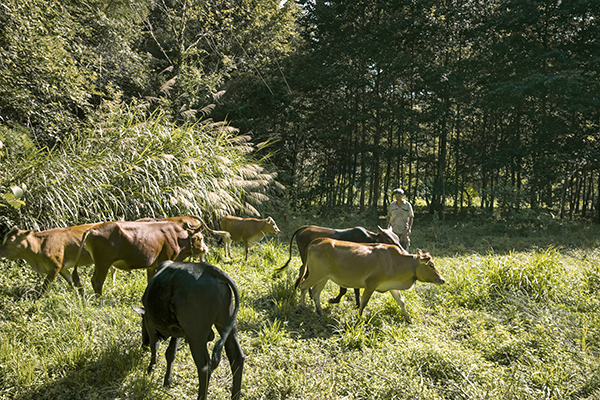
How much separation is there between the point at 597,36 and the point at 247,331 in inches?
601

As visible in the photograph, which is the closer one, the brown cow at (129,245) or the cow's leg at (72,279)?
the brown cow at (129,245)

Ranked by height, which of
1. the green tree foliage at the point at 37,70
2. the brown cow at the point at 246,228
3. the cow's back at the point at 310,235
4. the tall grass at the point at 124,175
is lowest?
the brown cow at the point at 246,228

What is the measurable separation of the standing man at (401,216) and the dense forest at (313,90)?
3.18m

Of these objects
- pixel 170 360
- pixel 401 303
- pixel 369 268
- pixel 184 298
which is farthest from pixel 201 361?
pixel 401 303

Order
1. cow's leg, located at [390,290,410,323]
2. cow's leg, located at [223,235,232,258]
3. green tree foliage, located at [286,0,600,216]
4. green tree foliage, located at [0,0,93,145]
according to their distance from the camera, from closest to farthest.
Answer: cow's leg, located at [390,290,410,323]
green tree foliage, located at [0,0,93,145]
cow's leg, located at [223,235,232,258]
green tree foliage, located at [286,0,600,216]

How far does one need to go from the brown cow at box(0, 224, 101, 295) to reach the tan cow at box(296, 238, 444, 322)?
2821mm

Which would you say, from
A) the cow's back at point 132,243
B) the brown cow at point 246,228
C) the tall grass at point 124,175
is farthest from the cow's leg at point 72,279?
the brown cow at point 246,228

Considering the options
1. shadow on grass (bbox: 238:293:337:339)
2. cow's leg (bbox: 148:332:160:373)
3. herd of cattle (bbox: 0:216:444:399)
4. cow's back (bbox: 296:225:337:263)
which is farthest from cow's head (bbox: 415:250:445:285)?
Result: cow's leg (bbox: 148:332:160:373)

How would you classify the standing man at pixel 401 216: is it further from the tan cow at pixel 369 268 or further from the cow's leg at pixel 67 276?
the cow's leg at pixel 67 276

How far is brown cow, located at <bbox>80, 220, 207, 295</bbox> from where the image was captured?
4.32 metres

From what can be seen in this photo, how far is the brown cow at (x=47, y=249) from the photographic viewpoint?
4184 millimetres

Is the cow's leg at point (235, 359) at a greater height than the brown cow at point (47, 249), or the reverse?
the brown cow at point (47, 249)

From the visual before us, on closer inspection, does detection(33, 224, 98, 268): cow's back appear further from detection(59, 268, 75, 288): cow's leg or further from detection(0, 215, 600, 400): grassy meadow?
detection(0, 215, 600, 400): grassy meadow

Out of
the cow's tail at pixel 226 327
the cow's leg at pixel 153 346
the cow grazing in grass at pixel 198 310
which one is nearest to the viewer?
the cow's tail at pixel 226 327
